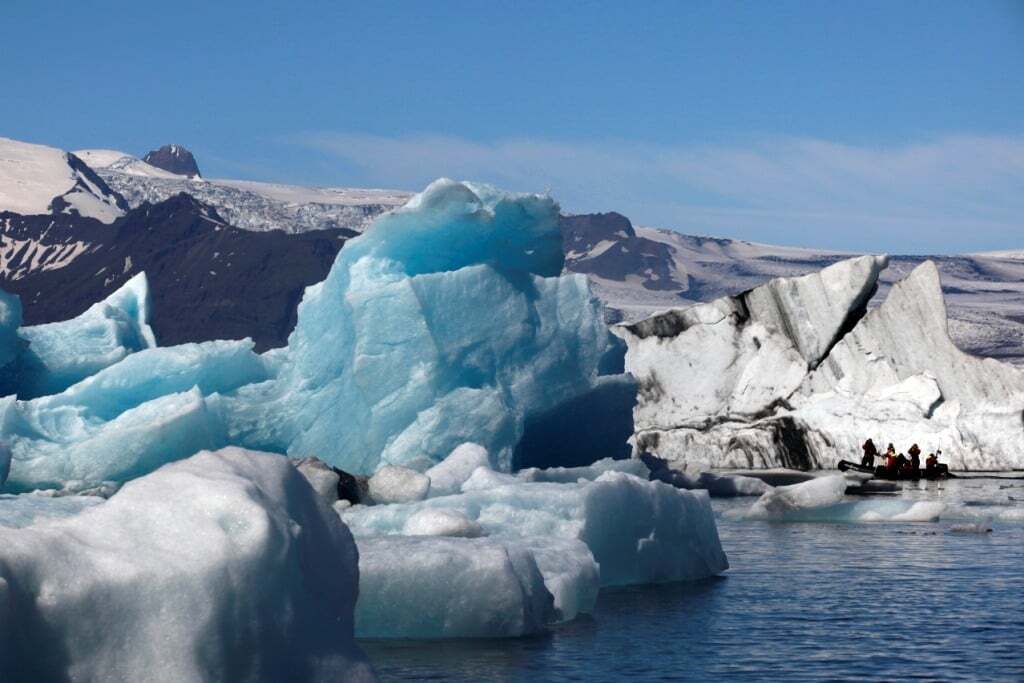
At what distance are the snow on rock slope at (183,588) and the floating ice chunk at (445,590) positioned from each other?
241cm

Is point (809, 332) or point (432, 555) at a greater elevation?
point (809, 332)

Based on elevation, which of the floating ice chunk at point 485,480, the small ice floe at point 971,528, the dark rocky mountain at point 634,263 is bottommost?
the small ice floe at point 971,528

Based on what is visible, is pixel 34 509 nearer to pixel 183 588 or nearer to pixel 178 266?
pixel 183 588

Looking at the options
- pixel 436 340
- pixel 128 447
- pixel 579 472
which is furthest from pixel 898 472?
pixel 128 447

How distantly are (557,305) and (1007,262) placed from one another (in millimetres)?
143642

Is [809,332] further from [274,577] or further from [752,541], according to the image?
[274,577]

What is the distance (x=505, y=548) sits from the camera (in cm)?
816

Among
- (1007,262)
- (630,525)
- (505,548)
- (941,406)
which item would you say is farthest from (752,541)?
(1007,262)

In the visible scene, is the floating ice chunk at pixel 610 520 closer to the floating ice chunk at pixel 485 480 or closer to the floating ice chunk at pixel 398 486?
the floating ice chunk at pixel 485 480

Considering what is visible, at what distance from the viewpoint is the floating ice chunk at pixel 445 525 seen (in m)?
10.0

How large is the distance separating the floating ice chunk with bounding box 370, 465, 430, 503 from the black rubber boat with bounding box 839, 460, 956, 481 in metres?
13.0

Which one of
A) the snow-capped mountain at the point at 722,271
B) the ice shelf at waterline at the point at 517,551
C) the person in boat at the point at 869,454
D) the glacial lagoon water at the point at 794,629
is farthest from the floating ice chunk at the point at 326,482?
the snow-capped mountain at the point at 722,271

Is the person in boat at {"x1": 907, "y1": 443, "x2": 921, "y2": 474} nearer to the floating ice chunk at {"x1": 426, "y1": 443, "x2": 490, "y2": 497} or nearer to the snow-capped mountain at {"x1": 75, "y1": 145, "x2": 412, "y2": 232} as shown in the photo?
the floating ice chunk at {"x1": 426, "y1": 443, "x2": 490, "y2": 497}

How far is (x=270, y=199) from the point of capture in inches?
6821
